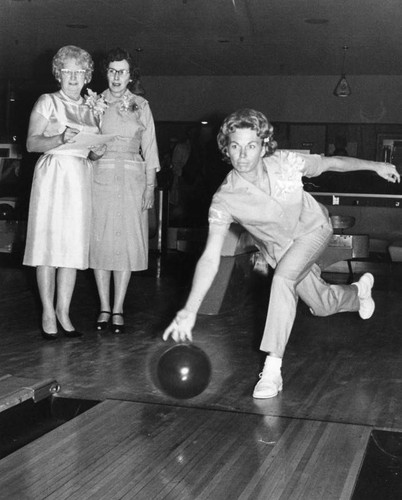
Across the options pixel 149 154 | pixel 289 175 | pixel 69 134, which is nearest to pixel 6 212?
pixel 149 154

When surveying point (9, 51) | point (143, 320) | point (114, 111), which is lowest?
point (143, 320)

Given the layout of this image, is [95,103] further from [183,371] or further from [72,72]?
[183,371]

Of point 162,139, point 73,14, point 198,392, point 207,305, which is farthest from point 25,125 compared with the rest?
point 198,392

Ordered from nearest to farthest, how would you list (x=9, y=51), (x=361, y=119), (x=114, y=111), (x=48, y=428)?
1. (x=48, y=428)
2. (x=114, y=111)
3. (x=9, y=51)
4. (x=361, y=119)

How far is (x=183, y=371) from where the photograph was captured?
293 cm

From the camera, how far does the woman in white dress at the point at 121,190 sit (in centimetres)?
A: 436

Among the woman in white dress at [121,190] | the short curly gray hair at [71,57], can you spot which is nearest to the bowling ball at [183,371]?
the woman in white dress at [121,190]

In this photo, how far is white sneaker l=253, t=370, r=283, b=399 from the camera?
127 inches

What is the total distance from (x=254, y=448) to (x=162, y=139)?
11.5 m

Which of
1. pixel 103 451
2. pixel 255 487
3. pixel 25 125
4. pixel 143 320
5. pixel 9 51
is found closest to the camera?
pixel 255 487

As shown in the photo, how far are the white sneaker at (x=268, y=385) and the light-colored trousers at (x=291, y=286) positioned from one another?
9cm

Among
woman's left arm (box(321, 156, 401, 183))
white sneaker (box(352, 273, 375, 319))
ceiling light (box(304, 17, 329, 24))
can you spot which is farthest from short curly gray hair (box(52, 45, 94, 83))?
ceiling light (box(304, 17, 329, 24))

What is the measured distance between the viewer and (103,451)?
2549 millimetres

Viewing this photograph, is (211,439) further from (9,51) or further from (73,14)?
(9,51)
